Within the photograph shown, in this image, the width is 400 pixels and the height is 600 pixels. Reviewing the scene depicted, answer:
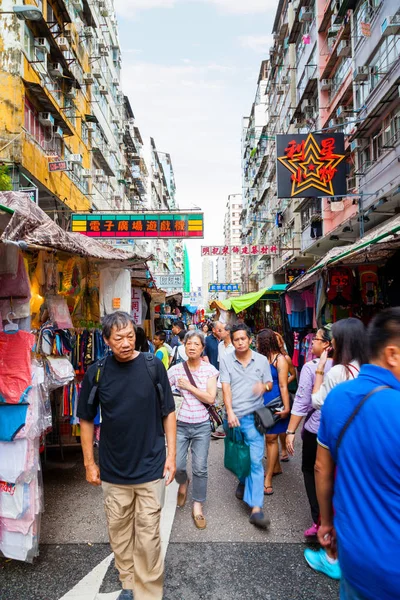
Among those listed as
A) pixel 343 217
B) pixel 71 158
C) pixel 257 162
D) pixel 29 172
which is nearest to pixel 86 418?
pixel 29 172

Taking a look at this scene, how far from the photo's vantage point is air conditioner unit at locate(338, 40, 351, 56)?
15.3m

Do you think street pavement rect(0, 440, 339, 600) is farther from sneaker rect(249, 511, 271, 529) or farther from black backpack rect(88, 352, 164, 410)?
black backpack rect(88, 352, 164, 410)

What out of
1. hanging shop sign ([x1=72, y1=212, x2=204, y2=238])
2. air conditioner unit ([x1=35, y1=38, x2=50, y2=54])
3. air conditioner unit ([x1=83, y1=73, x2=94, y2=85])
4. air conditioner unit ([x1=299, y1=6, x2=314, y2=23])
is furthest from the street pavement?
air conditioner unit ([x1=299, y1=6, x2=314, y2=23])

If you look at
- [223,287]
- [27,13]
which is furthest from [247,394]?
[223,287]

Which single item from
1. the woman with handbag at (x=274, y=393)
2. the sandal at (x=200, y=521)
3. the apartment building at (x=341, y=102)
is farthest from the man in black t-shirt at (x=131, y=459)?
the apartment building at (x=341, y=102)

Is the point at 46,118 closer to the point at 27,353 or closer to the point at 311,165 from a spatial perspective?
the point at 311,165

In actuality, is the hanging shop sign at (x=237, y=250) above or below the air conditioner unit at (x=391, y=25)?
below

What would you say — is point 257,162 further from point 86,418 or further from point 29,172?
point 86,418

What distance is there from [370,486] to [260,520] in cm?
238

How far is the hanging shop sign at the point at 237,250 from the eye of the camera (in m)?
21.1

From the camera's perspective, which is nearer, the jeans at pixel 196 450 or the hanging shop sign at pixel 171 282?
the jeans at pixel 196 450

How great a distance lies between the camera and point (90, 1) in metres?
22.0

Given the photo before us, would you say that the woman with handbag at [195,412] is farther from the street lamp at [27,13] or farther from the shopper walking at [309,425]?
the street lamp at [27,13]

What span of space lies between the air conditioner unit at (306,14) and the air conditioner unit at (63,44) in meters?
11.5
